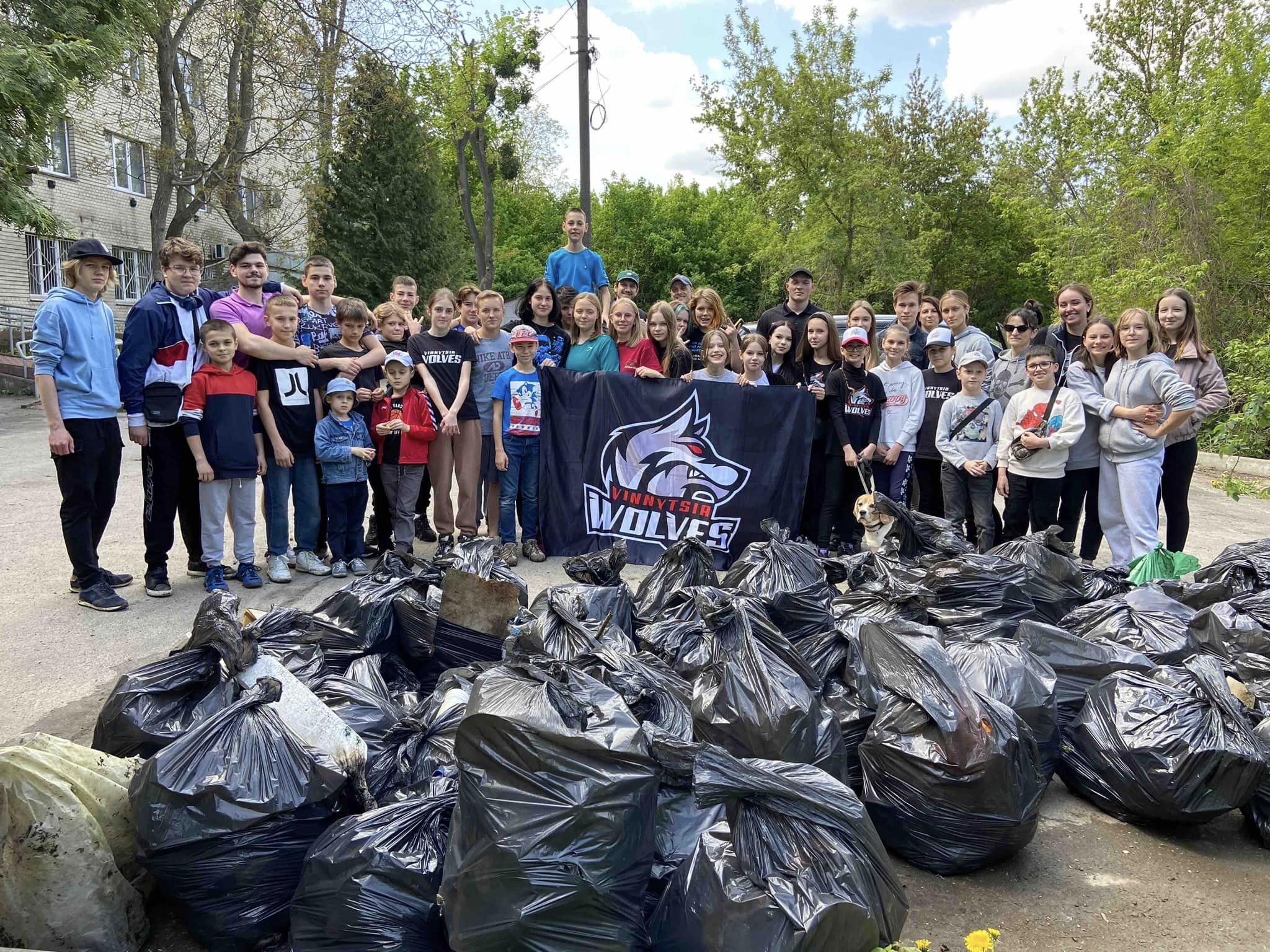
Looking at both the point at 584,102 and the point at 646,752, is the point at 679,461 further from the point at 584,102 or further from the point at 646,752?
the point at 584,102

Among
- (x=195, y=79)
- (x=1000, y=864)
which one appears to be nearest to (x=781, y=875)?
(x=1000, y=864)

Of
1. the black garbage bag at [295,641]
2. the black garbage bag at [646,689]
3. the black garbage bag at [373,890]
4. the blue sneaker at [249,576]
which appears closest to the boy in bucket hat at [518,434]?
the blue sneaker at [249,576]

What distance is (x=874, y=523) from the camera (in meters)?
5.26

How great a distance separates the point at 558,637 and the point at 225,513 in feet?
10.0

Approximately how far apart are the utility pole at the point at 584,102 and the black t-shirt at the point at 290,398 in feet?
29.5

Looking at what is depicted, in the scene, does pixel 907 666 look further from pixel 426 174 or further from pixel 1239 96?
pixel 426 174

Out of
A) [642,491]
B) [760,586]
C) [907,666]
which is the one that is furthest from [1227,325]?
[907,666]

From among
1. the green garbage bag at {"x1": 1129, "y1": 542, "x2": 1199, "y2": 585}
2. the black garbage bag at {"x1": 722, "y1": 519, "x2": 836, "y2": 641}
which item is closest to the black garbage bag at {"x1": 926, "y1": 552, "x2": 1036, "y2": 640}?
the black garbage bag at {"x1": 722, "y1": 519, "x2": 836, "y2": 641}

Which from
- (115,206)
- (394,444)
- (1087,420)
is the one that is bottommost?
(394,444)

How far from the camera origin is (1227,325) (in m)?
13.3

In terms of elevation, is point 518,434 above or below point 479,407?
below

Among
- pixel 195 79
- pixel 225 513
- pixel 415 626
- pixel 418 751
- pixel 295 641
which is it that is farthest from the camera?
pixel 195 79

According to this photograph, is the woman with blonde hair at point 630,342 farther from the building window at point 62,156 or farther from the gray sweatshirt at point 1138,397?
the building window at point 62,156

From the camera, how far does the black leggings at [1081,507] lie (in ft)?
19.0
